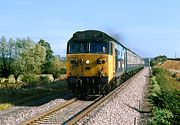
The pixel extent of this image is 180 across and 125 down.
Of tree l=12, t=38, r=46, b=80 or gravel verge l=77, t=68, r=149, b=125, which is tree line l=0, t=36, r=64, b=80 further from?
gravel verge l=77, t=68, r=149, b=125

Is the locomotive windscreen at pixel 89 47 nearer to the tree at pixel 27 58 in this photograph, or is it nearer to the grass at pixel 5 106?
the grass at pixel 5 106

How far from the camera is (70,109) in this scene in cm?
1827

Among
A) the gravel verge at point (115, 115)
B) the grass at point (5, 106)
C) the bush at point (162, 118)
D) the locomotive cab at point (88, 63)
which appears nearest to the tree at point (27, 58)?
the locomotive cab at point (88, 63)

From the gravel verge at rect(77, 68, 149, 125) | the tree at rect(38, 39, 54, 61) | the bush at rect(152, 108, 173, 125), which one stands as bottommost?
the gravel verge at rect(77, 68, 149, 125)

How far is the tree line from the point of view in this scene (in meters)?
64.2

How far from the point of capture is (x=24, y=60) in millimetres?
68938

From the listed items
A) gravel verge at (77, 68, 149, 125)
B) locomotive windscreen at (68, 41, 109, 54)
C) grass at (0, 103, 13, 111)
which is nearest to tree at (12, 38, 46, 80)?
locomotive windscreen at (68, 41, 109, 54)

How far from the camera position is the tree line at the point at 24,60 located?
64.2m

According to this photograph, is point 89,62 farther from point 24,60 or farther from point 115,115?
point 24,60

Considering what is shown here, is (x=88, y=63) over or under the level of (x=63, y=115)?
over

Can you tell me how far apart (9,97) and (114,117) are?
1026cm

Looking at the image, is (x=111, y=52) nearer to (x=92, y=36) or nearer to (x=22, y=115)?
(x=92, y=36)

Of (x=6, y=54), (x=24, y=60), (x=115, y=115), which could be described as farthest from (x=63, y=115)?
(x=6, y=54)

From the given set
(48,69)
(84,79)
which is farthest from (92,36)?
(48,69)
